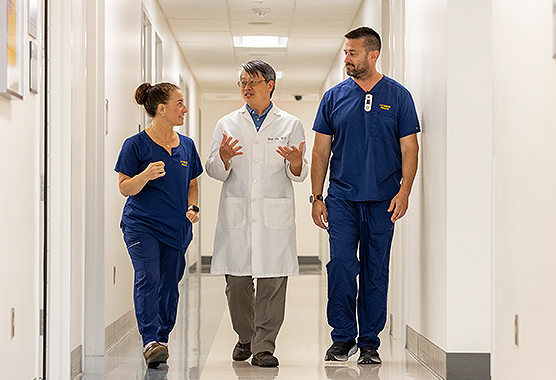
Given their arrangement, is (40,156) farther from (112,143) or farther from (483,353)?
(483,353)

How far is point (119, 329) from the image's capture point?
14.7 feet

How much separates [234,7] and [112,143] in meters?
3.03

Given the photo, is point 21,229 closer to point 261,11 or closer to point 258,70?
point 258,70

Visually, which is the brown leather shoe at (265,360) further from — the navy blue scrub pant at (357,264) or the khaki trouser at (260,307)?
the navy blue scrub pant at (357,264)

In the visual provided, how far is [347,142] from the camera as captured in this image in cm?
360

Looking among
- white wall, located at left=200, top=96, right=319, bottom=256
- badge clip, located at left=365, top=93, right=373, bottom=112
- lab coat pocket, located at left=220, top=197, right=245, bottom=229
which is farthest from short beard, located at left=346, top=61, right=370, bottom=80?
white wall, located at left=200, top=96, right=319, bottom=256

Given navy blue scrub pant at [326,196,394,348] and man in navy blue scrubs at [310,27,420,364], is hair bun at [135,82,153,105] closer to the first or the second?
man in navy blue scrubs at [310,27,420,364]

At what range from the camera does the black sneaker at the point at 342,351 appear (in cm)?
357

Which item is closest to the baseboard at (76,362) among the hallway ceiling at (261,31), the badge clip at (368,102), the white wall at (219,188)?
the badge clip at (368,102)

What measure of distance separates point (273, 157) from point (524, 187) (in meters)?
1.56

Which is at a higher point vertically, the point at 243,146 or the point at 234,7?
the point at 234,7

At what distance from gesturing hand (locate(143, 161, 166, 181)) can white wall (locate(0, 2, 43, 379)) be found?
2.06 feet

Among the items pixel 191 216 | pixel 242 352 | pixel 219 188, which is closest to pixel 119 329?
pixel 242 352

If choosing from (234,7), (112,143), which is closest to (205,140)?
(234,7)
